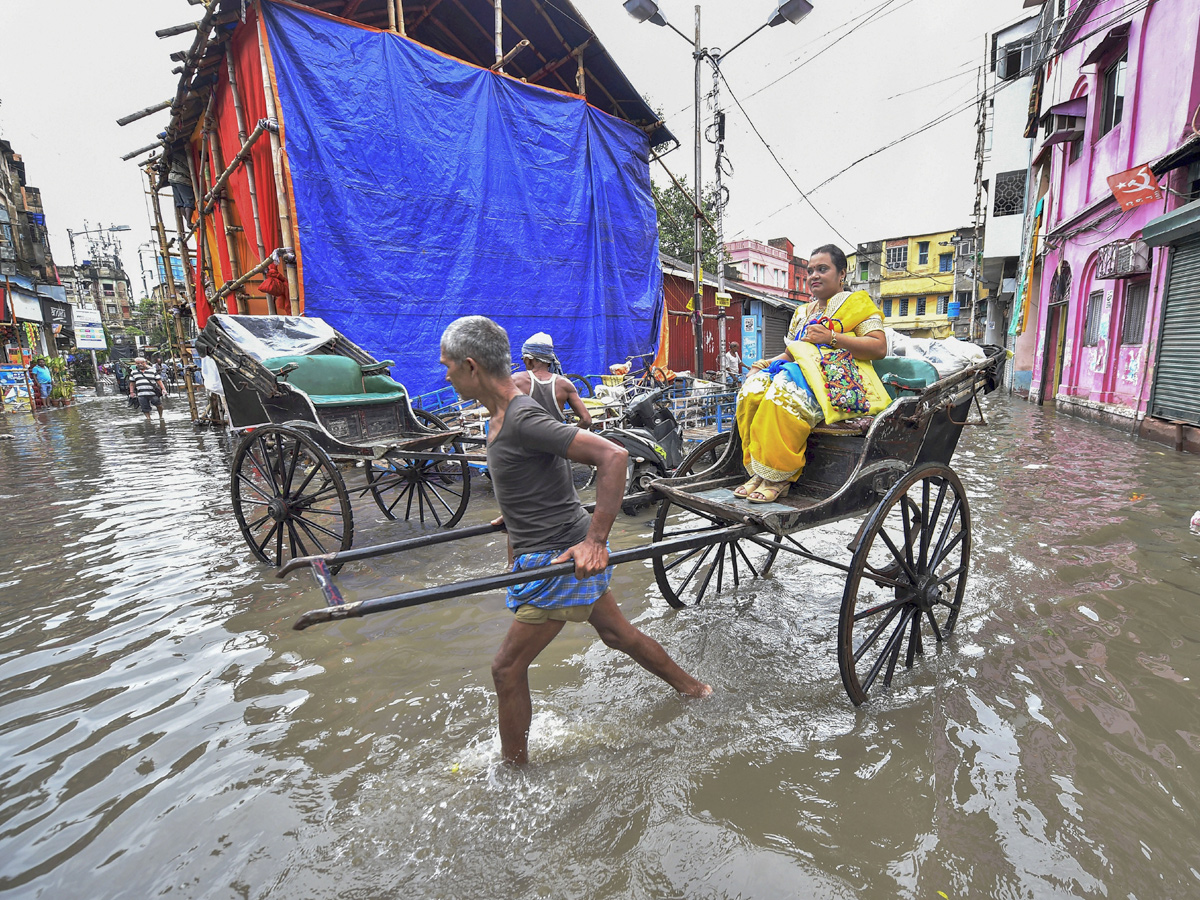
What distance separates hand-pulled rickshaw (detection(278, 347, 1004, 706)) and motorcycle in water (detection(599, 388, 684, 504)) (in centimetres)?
149

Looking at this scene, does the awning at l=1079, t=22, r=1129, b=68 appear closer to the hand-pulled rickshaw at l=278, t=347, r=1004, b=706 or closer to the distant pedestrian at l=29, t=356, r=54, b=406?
the hand-pulled rickshaw at l=278, t=347, r=1004, b=706

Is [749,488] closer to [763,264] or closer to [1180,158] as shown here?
[1180,158]

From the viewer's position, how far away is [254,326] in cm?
599

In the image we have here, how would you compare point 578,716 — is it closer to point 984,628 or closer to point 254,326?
point 984,628

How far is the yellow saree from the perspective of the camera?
3.09m

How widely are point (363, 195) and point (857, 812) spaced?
9284 millimetres

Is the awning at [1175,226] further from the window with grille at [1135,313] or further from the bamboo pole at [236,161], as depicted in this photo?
the bamboo pole at [236,161]

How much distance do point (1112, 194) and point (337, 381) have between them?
13.1 metres

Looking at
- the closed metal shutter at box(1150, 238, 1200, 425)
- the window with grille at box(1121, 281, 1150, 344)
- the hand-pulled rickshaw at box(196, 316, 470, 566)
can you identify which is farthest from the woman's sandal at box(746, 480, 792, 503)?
the window with grille at box(1121, 281, 1150, 344)

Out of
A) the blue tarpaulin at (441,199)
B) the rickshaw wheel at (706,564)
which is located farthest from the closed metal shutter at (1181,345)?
the blue tarpaulin at (441,199)

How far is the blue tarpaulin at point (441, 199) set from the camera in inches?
322

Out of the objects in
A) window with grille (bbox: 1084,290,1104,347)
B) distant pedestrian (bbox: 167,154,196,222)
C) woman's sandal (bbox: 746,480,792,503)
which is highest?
distant pedestrian (bbox: 167,154,196,222)

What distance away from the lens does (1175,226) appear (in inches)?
309

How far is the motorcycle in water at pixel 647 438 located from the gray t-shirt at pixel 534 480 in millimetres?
2801
